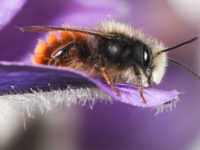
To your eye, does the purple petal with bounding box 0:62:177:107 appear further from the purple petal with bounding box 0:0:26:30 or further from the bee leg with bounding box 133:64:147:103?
the purple petal with bounding box 0:0:26:30

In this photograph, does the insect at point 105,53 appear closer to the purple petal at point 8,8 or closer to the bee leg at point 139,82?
the bee leg at point 139,82

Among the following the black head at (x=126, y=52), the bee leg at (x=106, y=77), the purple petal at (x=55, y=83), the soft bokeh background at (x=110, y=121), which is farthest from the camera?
the soft bokeh background at (x=110, y=121)

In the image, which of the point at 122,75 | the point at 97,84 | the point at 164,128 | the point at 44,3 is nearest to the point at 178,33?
the point at 164,128

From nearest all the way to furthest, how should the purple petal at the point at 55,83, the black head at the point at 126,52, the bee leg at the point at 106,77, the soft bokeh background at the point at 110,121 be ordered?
the purple petal at the point at 55,83
the bee leg at the point at 106,77
the black head at the point at 126,52
the soft bokeh background at the point at 110,121

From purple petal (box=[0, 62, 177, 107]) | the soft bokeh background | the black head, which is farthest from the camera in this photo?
the soft bokeh background

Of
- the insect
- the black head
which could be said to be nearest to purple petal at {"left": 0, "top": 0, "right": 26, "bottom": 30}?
the insect

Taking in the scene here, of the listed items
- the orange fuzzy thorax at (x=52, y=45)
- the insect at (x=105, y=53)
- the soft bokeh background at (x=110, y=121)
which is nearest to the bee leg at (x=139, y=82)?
the insect at (x=105, y=53)

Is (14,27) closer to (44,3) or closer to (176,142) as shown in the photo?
(44,3)
